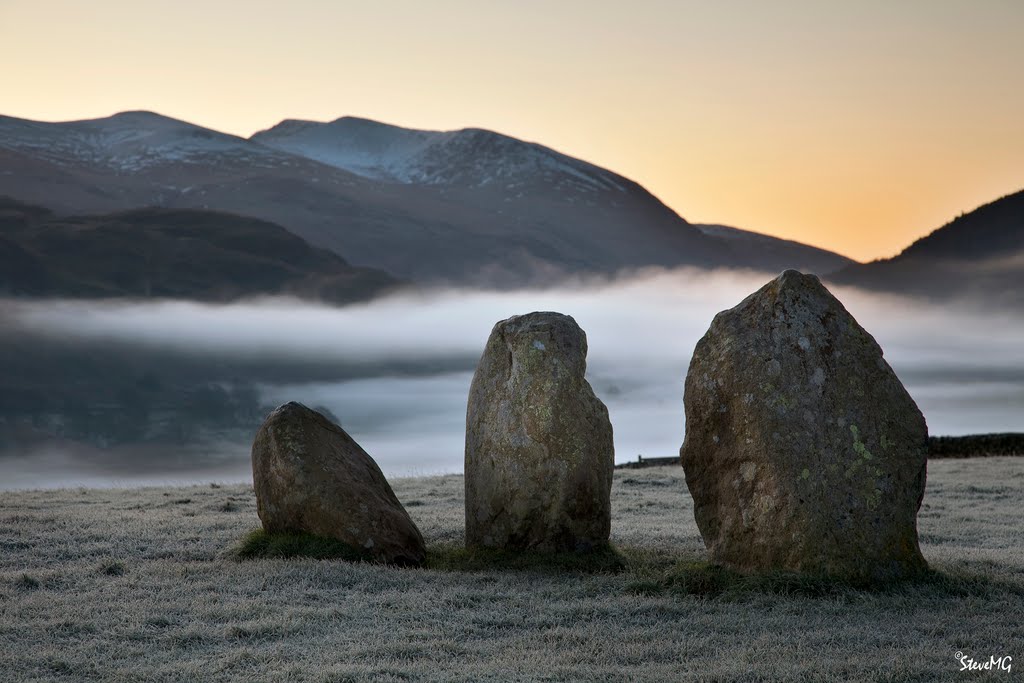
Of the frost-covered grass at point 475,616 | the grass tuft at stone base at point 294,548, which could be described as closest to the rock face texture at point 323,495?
the grass tuft at stone base at point 294,548

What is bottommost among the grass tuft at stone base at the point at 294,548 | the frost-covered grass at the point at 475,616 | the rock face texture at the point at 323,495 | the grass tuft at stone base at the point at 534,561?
the frost-covered grass at the point at 475,616

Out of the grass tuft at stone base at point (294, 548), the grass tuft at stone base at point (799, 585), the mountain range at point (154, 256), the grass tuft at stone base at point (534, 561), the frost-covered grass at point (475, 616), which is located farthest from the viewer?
the mountain range at point (154, 256)

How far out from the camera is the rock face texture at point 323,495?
15.6 metres

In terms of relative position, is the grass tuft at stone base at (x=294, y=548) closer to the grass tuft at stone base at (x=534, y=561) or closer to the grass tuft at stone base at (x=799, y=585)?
the grass tuft at stone base at (x=534, y=561)

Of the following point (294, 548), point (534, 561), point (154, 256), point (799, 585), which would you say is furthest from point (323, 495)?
point (154, 256)

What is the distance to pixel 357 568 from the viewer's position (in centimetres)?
1470

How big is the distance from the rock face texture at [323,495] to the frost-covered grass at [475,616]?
2.30 feet

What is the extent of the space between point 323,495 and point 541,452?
3.32 meters

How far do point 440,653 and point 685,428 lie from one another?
5.13 m

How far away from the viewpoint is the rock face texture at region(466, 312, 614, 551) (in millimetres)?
15625

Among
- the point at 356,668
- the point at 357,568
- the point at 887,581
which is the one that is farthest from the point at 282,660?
the point at 887,581

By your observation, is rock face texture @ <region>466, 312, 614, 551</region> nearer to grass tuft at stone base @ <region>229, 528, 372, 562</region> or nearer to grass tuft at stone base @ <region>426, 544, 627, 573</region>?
grass tuft at stone base @ <region>426, 544, 627, 573</region>

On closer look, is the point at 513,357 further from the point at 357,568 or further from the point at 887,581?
the point at 887,581

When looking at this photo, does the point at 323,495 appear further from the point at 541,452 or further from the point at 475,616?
the point at 475,616
